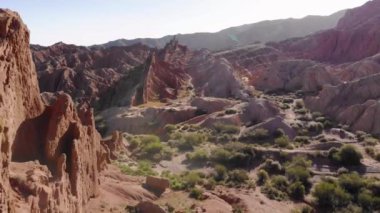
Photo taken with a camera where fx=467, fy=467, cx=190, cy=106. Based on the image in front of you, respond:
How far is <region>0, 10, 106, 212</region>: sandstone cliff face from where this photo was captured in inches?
632

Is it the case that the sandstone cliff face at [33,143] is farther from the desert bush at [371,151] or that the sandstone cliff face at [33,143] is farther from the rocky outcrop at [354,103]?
the rocky outcrop at [354,103]

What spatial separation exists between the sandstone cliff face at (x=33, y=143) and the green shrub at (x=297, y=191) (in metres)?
17.4

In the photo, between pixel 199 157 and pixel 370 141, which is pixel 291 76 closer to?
pixel 370 141

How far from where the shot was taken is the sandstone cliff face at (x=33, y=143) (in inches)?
632

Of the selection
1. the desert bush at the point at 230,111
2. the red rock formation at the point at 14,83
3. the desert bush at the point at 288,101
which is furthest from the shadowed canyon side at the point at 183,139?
the desert bush at the point at 288,101

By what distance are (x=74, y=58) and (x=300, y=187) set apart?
286ft

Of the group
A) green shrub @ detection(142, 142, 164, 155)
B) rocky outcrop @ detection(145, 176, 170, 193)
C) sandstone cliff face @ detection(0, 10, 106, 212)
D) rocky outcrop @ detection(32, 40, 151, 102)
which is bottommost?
green shrub @ detection(142, 142, 164, 155)

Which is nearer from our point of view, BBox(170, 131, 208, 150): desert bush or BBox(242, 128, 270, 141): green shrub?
BBox(170, 131, 208, 150): desert bush

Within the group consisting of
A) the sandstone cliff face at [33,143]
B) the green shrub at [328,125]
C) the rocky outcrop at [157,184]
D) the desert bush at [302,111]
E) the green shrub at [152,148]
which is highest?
the sandstone cliff face at [33,143]

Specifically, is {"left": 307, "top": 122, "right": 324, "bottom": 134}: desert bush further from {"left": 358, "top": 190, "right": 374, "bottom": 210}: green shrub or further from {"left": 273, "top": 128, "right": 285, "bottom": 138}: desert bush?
{"left": 358, "top": 190, "right": 374, "bottom": 210}: green shrub

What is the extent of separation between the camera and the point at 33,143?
66.5ft

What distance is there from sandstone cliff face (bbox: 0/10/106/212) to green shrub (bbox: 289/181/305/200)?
17.4 meters

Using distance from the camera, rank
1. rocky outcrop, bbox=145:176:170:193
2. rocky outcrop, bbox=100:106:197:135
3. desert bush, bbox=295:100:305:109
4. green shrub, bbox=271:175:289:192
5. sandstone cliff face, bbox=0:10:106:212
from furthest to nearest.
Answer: desert bush, bbox=295:100:305:109, rocky outcrop, bbox=100:106:197:135, green shrub, bbox=271:175:289:192, rocky outcrop, bbox=145:176:170:193, sandstone cliff face, bbox=0:10:106:212

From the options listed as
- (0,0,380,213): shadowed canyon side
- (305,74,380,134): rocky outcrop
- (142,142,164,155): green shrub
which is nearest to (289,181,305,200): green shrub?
(0,0,380,213): shadowed canyon side
